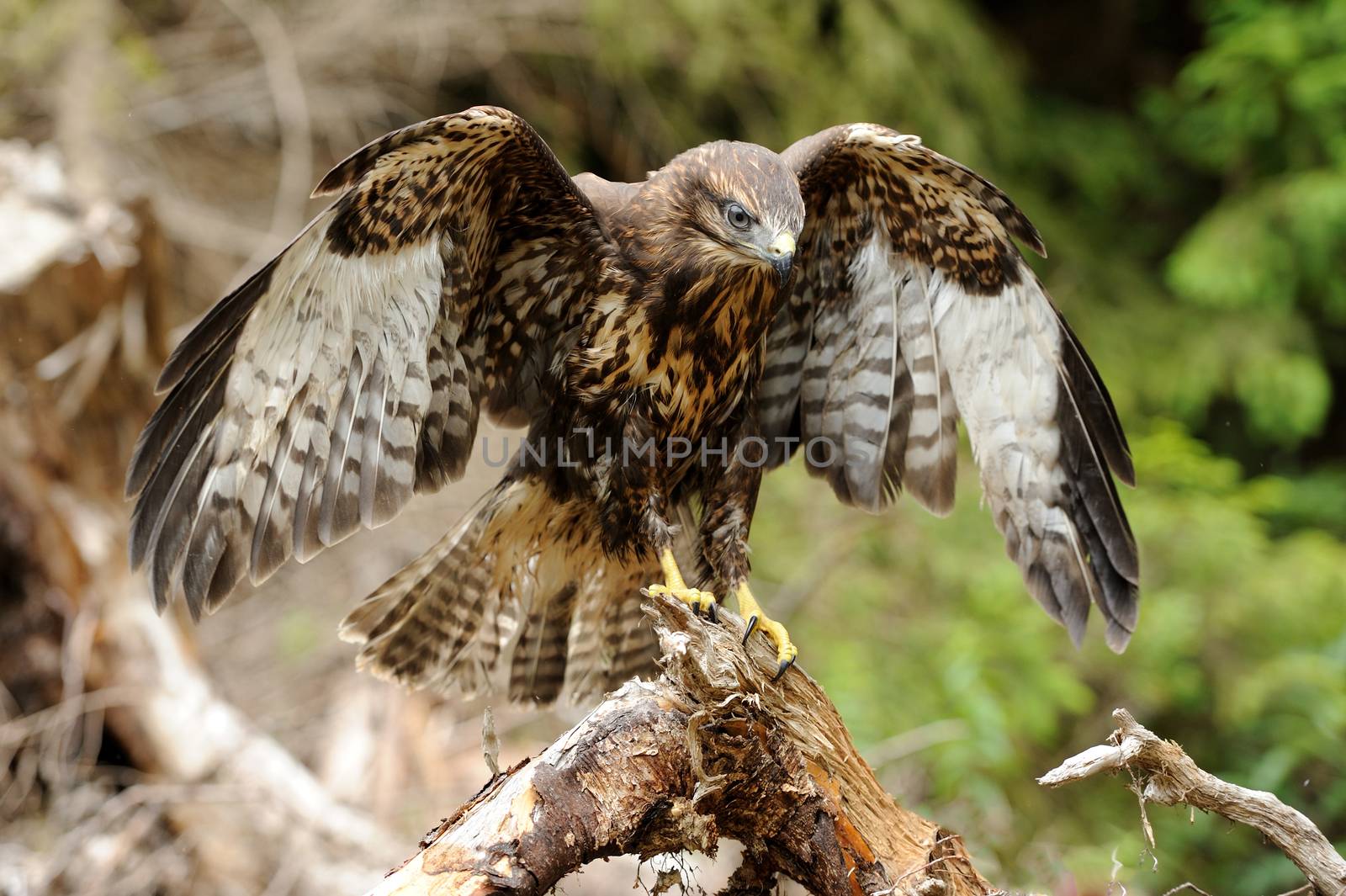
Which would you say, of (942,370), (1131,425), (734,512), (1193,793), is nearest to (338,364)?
(734,512)

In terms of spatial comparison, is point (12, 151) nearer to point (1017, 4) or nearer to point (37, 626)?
point (37, 626)

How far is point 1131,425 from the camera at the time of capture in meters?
6.49

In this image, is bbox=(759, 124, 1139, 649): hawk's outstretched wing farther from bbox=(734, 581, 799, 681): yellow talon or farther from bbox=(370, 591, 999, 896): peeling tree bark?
bbox=(370, 591, 999, 896): peeling tree bark

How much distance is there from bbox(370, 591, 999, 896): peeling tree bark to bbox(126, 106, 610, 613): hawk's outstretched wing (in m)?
0.90

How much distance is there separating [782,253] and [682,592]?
33.8 inches

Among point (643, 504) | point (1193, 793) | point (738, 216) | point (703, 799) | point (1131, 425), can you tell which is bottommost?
point (1131, 425)

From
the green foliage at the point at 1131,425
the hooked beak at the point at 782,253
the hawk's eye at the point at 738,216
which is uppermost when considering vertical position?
the hawk's eye at the point at 738,216

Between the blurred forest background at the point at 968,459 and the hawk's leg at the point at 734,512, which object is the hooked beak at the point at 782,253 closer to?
the hawk's leg at the point at 734,512

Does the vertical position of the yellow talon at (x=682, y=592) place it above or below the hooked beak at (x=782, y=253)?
below

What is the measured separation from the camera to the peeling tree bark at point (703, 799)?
2223 millimetres

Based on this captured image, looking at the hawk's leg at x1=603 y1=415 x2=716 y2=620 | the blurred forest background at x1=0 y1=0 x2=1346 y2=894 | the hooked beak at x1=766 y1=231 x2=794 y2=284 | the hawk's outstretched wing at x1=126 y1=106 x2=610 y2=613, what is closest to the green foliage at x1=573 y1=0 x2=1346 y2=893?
the blurred forest background at x1=0 y1=0 x2=1346 y2=894

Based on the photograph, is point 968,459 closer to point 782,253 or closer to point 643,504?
point 643,504

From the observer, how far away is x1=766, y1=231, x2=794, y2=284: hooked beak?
2818 mm

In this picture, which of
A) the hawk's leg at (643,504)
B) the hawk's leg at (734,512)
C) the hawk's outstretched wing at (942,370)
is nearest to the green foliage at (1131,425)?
the hawk's outstretched wing at (942,370)
